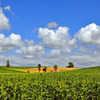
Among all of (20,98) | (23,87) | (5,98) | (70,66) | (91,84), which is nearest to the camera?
(5,98)

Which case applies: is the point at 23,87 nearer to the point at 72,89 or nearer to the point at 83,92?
the point at 72,89

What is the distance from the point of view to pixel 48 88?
8.78m

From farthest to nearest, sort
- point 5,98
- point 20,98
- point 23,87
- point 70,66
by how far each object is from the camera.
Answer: point 70,66 → point 23,87 → point 20,98 → point 5,98

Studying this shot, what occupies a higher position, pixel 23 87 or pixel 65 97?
pixel 23 87

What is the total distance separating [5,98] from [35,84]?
2282 millimetres

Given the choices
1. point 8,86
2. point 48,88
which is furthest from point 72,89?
point 8,86

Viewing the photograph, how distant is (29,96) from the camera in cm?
787

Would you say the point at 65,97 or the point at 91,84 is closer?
the point at 65,97

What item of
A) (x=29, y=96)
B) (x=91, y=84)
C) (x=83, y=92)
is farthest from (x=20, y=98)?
(x=91, y=84)

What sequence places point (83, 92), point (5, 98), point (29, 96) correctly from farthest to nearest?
point (83, 92) < point (29, 96) < point (5, 98)

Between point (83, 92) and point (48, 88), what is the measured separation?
2.08 m

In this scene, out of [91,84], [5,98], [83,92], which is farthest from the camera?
[91,84]

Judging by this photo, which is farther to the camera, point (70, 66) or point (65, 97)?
point (70, 66)

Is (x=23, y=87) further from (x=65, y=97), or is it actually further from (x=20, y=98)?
(x=65, y=97)
